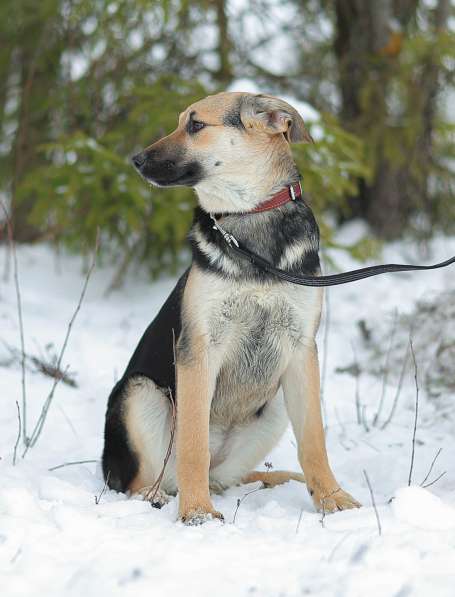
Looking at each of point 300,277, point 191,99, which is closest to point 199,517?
point 300,277

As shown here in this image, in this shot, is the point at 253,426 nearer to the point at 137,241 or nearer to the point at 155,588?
the point at 155,588

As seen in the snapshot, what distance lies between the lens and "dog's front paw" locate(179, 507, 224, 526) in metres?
3.36

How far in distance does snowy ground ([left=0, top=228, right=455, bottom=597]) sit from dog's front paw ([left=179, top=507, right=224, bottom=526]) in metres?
0.06

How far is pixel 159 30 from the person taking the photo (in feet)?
28.5

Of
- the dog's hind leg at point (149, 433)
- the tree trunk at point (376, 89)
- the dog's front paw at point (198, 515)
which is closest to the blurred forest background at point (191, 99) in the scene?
the tree trunk at point (376, 89)

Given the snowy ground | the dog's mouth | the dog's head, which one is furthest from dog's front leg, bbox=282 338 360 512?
the dog's mouth

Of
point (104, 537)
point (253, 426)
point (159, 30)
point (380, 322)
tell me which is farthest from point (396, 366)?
point (159, 30)

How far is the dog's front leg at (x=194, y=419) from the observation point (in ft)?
11.7

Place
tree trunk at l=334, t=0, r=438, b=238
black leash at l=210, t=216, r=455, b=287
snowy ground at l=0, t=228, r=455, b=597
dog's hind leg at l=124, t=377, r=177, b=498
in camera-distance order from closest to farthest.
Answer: snowy ground at l=0, t=228, r=455, b=597
black leash at l=210, t=216, r=455, b=287
dog's hind leg at l=124, t=377, r=177, b=498
tree trunk at l=334, t=0, r=438, b=238

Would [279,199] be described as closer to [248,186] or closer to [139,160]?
[248,186]

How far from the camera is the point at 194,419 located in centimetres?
360

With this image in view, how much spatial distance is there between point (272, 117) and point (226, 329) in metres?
1.12

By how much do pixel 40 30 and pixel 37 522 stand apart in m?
7.84

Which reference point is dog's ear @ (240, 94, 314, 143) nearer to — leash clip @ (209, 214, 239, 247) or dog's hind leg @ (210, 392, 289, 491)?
leash clip @ (209, 214, 239, 247)
